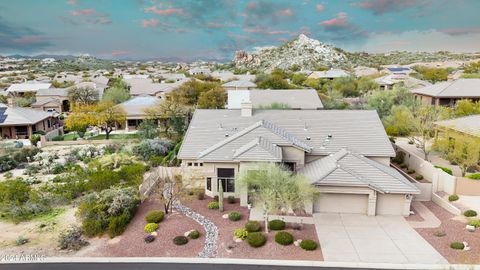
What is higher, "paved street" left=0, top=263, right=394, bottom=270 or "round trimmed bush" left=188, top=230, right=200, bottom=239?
"round trimmed bush" left=188, top=230, right=200, bottom=239

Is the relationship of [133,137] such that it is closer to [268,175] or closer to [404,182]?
[268,175]

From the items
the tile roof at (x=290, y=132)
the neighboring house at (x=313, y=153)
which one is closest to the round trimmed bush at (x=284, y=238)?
the neighboring house at (x=313, y=153)

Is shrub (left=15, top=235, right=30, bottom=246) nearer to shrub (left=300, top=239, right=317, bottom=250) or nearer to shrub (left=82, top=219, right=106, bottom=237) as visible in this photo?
shrub (left=82, top=219, right=106, bottom=237)

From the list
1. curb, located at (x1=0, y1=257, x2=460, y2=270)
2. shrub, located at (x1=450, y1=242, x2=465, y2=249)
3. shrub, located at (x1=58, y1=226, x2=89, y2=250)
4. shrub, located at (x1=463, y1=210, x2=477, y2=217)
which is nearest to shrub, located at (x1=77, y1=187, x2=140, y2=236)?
shrub, located at (x1=58, y1=226, x2=89, y2=250)

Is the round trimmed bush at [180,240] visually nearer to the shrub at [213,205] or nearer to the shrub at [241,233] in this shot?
the shrub at [241,233]

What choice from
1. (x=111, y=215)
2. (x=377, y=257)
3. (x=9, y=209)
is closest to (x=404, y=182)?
(x=377, y=257)

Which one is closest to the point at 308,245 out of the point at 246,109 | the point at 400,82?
the point at 246,109

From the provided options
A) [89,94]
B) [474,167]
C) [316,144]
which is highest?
[89,94]
